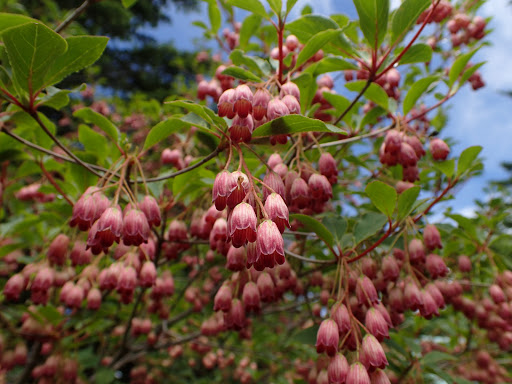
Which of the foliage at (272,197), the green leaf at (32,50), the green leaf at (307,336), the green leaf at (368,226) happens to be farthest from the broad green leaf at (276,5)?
the green leaf at (307,336)

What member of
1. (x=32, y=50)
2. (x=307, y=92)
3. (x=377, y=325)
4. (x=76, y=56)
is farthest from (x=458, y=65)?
(x=32, y=50)

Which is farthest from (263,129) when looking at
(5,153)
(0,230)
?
(0,230)

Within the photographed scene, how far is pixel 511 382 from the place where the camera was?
3355 millimetres

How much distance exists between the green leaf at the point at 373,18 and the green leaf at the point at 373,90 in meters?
0.23

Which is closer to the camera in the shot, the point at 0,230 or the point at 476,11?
the point at 0,230

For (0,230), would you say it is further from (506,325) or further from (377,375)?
(506,325)

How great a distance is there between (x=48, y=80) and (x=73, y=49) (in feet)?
0.50

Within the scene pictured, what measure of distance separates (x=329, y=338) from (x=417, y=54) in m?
1.33

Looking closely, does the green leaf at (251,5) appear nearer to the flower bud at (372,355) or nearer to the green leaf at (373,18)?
the green leaf at (373,18)

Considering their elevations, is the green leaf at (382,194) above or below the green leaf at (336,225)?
above

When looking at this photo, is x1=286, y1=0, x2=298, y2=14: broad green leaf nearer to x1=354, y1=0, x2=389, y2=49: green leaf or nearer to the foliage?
the foliage

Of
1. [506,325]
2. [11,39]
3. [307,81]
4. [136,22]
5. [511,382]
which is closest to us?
[11,39]

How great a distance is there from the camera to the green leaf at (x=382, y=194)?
4.53ft

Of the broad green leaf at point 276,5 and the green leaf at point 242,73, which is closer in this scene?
the green leaf at point 242,73
